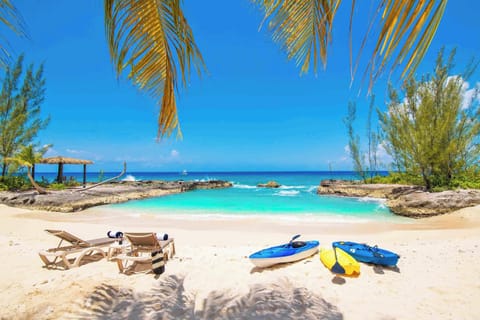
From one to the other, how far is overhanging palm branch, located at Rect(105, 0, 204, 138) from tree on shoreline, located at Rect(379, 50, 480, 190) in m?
15.5

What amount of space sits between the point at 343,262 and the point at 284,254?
1.08m

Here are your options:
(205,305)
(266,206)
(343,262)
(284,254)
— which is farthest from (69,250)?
(266,206)

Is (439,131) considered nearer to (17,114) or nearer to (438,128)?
(438,128)

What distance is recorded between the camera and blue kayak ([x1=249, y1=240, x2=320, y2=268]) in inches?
186

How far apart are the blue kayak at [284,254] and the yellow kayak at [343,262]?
344mm

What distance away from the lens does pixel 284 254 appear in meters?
4.89

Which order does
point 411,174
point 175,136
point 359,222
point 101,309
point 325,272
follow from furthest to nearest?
point 411,174
point 359,222
point 325,272
point 175,136
point 101,309

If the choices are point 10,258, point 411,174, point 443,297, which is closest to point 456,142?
point 411,174

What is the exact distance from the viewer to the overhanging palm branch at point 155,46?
247 cm

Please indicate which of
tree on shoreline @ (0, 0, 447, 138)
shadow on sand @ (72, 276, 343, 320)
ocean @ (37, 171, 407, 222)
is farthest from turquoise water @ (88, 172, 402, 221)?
tree on shoreline @ (0, 0, 447, 138)

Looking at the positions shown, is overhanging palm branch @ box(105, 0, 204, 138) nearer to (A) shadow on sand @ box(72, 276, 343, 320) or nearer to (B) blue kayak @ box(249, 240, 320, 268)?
(A) shadow on sand @ box(72, 276, 343, 320)

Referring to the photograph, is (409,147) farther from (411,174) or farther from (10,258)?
(10,258)

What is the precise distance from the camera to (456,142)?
14.9 metres

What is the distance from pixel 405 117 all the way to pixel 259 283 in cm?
1605
